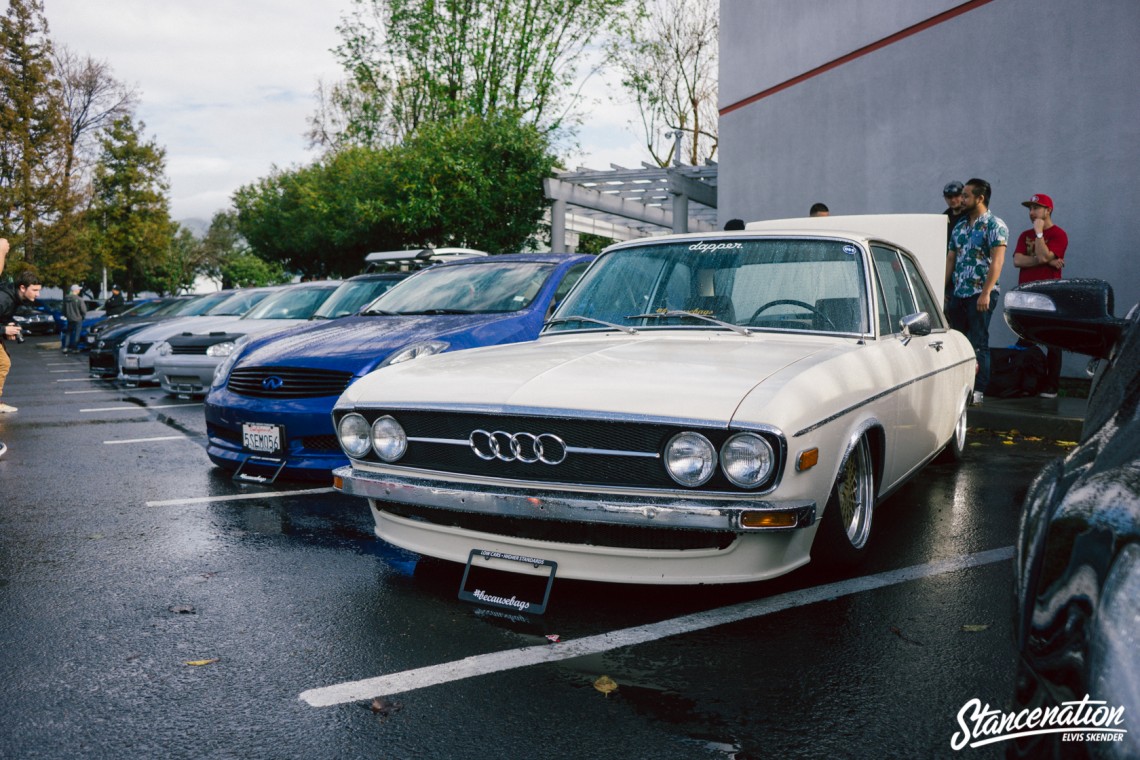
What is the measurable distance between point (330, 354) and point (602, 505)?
10.8 feet

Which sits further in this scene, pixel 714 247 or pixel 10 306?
pixel 10 306

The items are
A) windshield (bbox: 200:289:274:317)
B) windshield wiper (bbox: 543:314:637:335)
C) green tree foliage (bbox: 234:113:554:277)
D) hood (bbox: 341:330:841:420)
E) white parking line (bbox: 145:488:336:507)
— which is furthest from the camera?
green tree foliage (bbox: 234:113:554:277)

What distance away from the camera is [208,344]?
11328 mm

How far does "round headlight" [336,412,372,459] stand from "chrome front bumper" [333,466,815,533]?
31 centimetres

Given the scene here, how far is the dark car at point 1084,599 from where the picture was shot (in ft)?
3.74

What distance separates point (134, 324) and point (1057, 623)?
17.6m

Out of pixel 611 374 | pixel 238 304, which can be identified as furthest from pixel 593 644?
pixel 238 304

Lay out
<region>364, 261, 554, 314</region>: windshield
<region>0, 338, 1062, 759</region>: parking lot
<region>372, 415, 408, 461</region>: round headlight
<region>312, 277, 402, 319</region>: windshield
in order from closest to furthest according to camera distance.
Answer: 1. <region>0, 338, 1062, 759</region>: parking lot
2. <region>372, 415, 408, 461</region>: round headlight
3. <region>364, 261, 554, 314</region>: windshield
4. <region>312, 277, 402, 319</region>: windshield

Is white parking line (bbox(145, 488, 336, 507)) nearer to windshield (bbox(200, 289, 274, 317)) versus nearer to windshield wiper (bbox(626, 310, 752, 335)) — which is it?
windshield wiper (bbox(626, 310, 752, 335))

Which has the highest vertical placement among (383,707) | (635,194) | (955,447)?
(635,194)

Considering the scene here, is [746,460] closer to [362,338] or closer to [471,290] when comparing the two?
[362,338]

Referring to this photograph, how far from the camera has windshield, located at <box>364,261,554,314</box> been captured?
274 inches

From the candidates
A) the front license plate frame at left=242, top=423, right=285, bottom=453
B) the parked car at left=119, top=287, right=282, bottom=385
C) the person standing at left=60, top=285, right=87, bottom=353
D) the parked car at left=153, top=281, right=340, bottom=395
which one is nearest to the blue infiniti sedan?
the front license plate frame at left=242, top=423, right=285, bottom=453

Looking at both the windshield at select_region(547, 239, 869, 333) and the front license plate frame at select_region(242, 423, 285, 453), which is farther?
the front license plate frame at select_region(242, 423, 285, 453)
